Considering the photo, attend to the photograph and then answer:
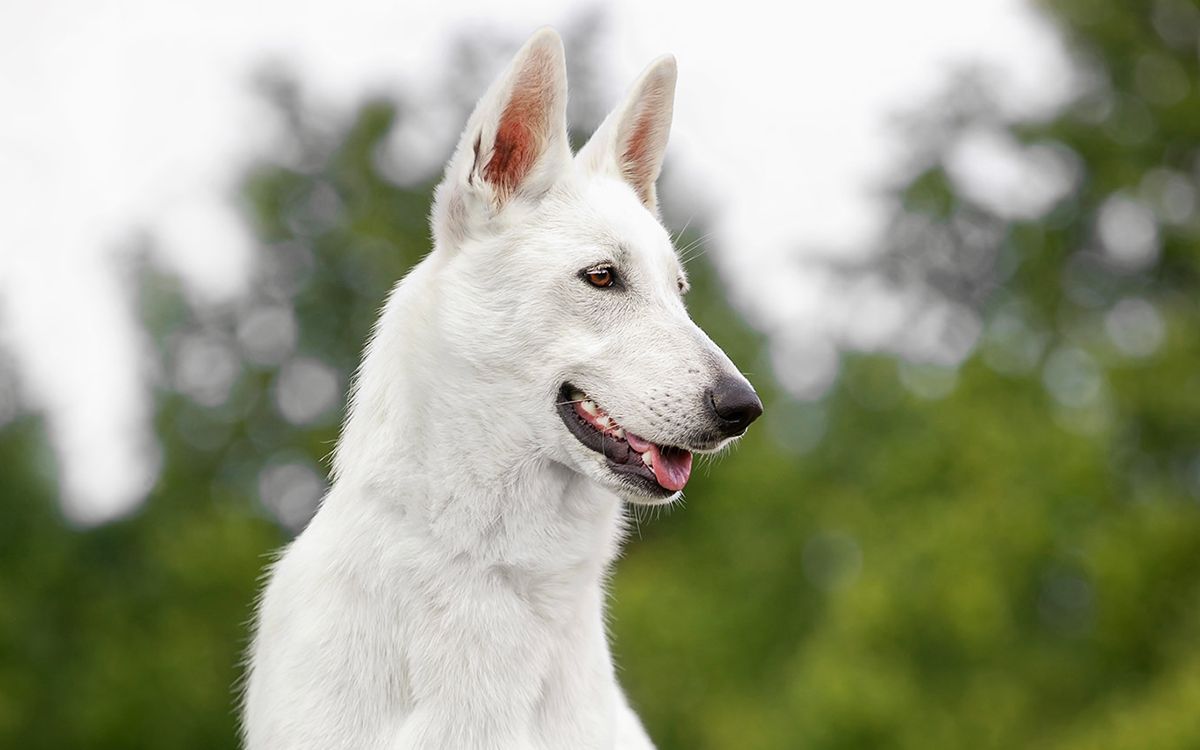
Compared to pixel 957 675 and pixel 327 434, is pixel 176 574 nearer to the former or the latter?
pixel 327 434

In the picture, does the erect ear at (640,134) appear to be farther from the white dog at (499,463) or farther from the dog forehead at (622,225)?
the white dog at (499,463)

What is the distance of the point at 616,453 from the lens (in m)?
5.41

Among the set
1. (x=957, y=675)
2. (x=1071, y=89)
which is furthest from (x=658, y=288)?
(x=1071, y=89)

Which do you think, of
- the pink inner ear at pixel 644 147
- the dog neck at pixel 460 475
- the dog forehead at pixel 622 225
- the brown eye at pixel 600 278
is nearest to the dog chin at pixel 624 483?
the dog neck at pixel 460 475

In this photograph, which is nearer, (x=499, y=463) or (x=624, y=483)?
(x=624, y=483)

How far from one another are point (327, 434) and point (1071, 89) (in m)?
20.2

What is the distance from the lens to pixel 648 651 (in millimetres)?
29953

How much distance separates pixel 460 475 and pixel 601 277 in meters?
0.93

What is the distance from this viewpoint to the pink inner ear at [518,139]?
5719 millimetres

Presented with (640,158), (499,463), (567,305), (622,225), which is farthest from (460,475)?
(640,158)

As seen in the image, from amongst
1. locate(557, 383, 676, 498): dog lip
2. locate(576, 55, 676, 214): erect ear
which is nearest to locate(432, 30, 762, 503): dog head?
locate(557, 383, 676, 498): dog lip

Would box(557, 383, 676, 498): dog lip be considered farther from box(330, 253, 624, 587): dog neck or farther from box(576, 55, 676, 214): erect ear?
box(576, 55, 676, 214): erect ear

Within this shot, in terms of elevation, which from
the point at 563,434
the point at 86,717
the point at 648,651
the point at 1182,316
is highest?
the point at 563,434

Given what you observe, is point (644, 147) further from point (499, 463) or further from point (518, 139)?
point (499, 463)
